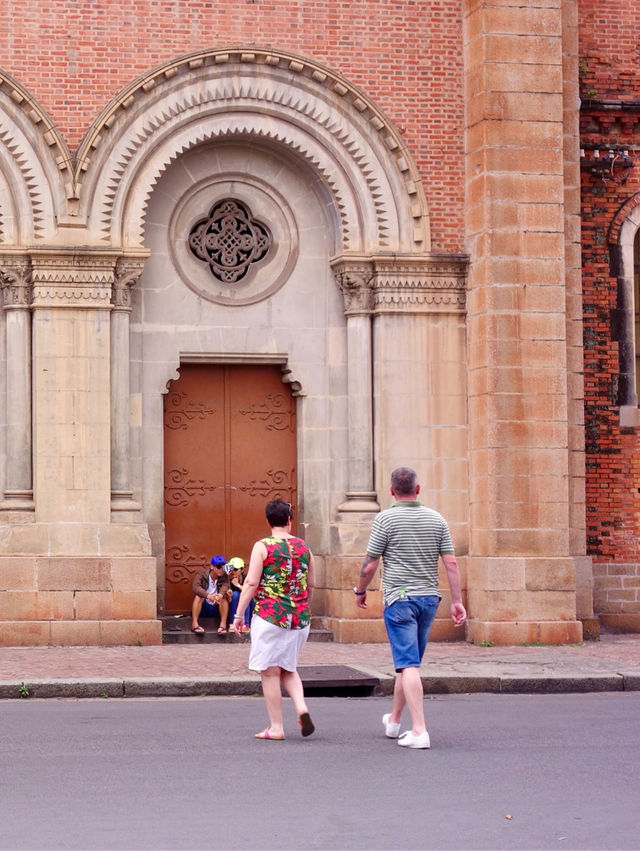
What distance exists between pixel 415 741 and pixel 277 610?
4.50 ft

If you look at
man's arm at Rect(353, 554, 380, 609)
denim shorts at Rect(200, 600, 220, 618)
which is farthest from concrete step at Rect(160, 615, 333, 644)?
man's arm at Rect(353, 554, 380, 609)

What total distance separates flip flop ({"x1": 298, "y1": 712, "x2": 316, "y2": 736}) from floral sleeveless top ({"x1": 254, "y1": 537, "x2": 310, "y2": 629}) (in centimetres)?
66

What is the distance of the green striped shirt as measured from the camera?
451 inches

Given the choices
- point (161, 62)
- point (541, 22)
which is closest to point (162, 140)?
point (161, 62)

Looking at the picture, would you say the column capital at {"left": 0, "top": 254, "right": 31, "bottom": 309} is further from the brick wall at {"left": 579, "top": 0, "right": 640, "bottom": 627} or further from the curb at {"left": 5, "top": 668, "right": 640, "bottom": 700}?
the brick wall at {"left": 579, "top": 0, "right": 640, "bottom": 627}

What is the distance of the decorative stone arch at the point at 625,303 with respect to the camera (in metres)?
20.6

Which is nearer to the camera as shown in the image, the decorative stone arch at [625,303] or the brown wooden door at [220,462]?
the brown wooden door at [220,462]

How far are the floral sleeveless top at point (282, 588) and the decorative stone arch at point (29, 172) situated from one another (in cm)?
795

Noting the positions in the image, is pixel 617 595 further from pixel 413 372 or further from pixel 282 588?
pixel 282 588

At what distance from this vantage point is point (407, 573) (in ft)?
37.6

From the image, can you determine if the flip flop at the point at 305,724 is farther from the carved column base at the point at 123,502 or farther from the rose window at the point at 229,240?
the rose window at the point at 229,240

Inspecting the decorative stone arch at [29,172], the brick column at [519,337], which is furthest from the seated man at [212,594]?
the decorative stone arch at [29,172]

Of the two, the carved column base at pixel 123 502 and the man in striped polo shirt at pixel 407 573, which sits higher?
the carved column base at pixel 123 502

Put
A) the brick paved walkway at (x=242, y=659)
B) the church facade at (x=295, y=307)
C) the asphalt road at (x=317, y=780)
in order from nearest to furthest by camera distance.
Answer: the asphalt road at (x=317, y=780) < the brick paved walkway at (x=242, y=659) < the church facade at (x=295, y=307)
